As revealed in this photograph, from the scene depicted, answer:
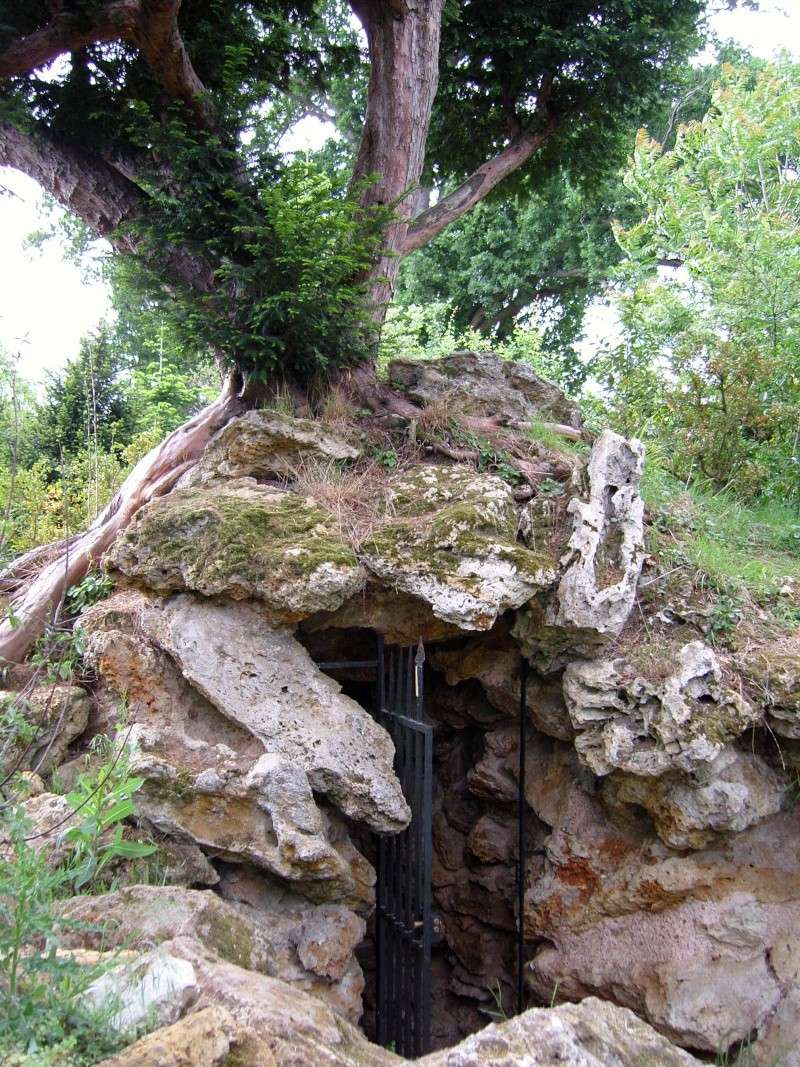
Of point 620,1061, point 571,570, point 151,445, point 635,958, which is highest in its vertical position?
point 151,445

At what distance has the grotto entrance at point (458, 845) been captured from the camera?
16.2 feet

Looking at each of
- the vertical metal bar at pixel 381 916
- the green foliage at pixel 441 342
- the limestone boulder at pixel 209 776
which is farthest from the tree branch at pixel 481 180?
the green foliage at pixel 441 342

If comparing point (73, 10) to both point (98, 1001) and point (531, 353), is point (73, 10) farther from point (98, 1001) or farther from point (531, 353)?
point (531, 353)

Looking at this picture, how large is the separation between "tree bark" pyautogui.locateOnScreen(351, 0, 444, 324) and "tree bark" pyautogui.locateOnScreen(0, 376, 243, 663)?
148 cm

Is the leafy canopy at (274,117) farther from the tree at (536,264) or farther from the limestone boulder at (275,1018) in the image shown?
the tree at (536,264)

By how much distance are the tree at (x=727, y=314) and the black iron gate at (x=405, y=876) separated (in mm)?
3864

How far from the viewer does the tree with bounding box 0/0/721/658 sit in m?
4.93

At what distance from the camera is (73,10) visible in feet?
15.7

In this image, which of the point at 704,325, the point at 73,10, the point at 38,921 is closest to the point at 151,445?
the point at 73,10

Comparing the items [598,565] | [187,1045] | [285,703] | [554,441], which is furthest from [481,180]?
[187,1045]

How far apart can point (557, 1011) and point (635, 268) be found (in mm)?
8609

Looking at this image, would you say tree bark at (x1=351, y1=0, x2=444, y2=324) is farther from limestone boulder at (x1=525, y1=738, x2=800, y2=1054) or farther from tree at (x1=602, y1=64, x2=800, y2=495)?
limestone boulder at (x1=525, y1=738, x2=800, y2=1054)

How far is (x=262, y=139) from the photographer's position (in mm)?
5234

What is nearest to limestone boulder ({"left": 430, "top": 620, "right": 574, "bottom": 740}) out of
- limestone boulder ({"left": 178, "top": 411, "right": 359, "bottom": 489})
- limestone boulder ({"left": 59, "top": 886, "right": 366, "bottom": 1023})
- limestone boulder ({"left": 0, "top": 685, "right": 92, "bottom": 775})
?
limestone boulder ({"left": 178, "top": 411, "right": 359, "bottom": 489})
